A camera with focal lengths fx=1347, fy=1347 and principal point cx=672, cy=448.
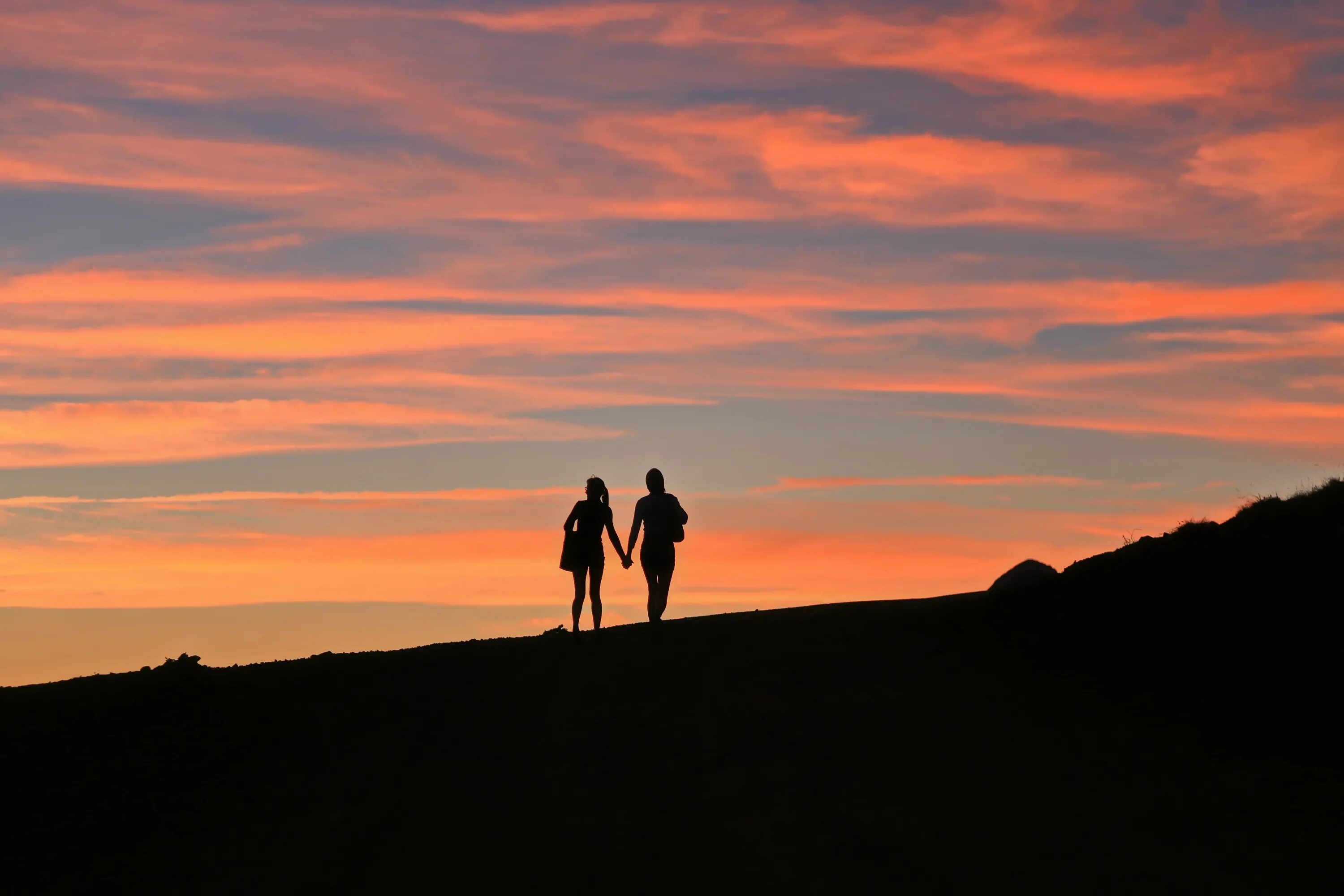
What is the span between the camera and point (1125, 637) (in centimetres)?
Result: 1823

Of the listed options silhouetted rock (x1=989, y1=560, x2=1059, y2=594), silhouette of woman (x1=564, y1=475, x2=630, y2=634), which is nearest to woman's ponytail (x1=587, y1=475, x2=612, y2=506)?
silhouette of woman (x1=564, y1=475, x2=630, y2=634)

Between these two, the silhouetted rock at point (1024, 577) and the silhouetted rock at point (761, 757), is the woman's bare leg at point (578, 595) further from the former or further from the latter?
the silhouetted rock at point (1024, 577)

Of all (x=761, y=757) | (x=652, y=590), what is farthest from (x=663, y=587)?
(x=761, y=757)

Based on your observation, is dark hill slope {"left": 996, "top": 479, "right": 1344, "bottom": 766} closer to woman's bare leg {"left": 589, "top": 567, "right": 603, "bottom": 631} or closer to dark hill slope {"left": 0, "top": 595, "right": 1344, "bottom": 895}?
dark hill slope {"left": 0, "top": 595, "right": 1344, "bottom": 895}

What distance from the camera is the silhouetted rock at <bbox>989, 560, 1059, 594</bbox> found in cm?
2192

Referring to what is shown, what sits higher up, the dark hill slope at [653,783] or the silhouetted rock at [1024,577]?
the silhouetted rock at [1024,577]

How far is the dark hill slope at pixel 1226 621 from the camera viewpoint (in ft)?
50.7

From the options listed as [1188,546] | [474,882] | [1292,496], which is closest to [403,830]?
[474,882]

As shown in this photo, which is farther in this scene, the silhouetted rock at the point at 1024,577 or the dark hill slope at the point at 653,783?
the silhouetted rock at the point at 1024,577

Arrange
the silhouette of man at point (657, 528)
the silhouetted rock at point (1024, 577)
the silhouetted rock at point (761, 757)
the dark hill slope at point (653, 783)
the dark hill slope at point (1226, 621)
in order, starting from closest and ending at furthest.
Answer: the dark hill slope at point (653, 783) → the silhouetted rock at point (761, 757) → the dark hill slope at point (1226, 621) → the silhouette of man at point (657, 528) → the silhouetted rock at point (1024, 577)

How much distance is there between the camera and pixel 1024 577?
76.2 feet

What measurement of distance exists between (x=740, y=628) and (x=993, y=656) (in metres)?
4.36

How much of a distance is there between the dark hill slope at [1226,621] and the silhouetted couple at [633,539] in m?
5.38

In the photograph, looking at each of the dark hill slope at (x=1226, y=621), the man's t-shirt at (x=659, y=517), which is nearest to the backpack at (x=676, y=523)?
the man's t-shirt at (x=659, y=517)
